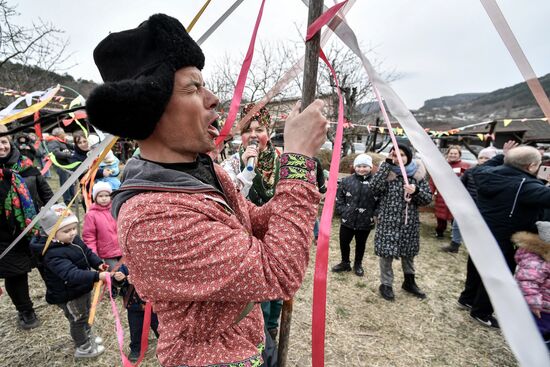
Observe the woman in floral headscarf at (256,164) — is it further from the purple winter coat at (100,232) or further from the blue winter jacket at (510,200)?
the blue winter jacket at (510,200)

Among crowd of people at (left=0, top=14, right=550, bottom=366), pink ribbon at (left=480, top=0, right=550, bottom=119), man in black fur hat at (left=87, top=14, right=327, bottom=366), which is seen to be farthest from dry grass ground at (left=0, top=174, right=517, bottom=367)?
pink ribbon at (left=480, top=0, right=550, bottom=119)

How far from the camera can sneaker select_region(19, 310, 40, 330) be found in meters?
3.16

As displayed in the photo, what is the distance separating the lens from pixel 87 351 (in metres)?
2.82

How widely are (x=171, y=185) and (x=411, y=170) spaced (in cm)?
358

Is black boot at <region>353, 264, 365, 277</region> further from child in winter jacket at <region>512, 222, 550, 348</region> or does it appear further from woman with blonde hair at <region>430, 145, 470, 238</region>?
woman with blonde hair at <region>430, 145, 470, 238</region>

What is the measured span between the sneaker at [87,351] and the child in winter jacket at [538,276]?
4055 millimetres

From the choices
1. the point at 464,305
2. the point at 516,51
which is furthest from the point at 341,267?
the point at 516,51

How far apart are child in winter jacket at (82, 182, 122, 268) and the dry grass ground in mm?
783

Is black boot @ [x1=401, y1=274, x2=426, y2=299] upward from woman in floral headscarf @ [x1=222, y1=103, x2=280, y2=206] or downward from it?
downward

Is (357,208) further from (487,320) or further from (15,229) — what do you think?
(15,229)

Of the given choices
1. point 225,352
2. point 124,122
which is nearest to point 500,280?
point 225,352

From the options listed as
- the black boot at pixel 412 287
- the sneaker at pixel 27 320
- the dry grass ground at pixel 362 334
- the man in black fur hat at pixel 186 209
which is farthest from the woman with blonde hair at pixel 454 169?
the sneaker at pixel 27 320

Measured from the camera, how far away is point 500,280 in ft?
2.02

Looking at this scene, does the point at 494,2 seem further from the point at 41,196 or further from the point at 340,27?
the point at 41,196
